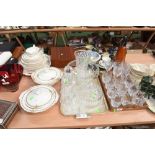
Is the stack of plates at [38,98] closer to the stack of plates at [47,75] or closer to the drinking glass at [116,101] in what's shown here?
the stack of plates at [47,75]

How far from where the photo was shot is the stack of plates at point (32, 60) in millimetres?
1151

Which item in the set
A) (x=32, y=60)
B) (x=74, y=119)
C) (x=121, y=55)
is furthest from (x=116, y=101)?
(x=32, y=60)

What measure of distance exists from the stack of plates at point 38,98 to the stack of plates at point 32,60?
6.7 inches

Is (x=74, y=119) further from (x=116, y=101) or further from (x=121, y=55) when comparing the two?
(x=121, y=55)

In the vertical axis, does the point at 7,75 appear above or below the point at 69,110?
above

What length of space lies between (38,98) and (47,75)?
0.20 metres

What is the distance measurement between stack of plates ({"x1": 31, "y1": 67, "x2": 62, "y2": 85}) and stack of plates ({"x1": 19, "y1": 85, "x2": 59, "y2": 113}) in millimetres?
52

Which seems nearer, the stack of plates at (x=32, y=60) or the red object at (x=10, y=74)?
the red object at (x=10, y=74)

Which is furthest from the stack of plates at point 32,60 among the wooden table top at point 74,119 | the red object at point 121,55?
the red object at point 121,55

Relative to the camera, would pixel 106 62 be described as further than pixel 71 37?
No

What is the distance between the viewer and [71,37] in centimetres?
220
